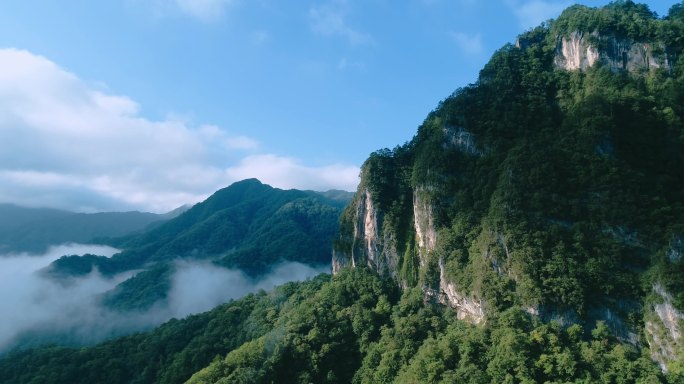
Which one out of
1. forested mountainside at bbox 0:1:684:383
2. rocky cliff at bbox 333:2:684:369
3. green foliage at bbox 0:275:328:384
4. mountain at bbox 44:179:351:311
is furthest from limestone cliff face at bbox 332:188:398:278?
mountain at bbox 44:179:351:311

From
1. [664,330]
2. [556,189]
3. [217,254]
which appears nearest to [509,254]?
[556,189]

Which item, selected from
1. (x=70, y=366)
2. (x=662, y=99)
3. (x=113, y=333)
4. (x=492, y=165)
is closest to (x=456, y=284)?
(x=492, y=165)

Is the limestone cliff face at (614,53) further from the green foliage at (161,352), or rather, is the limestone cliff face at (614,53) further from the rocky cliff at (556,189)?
the green foliage at (161,352)

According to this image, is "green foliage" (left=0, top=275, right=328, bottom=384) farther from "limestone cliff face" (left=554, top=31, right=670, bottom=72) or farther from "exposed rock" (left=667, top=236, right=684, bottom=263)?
"limestone cliff face" (left=554, top=31, right=670, bottom=72)

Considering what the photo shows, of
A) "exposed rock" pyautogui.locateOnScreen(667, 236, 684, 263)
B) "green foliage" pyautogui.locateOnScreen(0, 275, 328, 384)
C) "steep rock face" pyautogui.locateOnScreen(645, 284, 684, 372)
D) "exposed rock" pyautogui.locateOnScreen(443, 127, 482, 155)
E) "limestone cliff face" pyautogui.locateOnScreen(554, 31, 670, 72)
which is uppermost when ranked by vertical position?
"limestone cliff face" pyautogui.locateOnScreen(554, 31, 670, 72)

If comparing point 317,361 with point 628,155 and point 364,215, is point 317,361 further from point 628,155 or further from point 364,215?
point 628,155

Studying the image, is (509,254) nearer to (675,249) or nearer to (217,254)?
(675,249)
